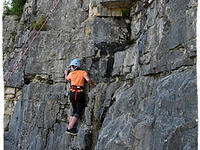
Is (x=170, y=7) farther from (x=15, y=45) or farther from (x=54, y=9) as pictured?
(x=15, y=45)

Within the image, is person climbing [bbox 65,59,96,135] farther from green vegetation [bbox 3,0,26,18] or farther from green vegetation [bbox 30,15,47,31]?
green vegetation [bbox 3,0,26,18]

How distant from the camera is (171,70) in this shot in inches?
155

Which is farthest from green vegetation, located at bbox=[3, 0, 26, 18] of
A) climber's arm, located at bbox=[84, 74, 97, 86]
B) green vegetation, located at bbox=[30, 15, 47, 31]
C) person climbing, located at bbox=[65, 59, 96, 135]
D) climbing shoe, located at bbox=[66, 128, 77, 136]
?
climbing shoe, located at bbox=[66, 128, 77, 136]

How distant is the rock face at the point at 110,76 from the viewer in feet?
11.5

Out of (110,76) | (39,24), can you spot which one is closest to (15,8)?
(39,24)

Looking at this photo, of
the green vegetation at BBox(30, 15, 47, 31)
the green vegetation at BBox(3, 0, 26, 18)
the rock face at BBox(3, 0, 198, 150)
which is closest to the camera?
the rock face at BBox(3, 0, 198, 150)

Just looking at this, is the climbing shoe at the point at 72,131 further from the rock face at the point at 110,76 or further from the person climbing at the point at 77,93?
the rock face at the point at 110,76

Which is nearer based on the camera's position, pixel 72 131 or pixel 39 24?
pixel 72 131

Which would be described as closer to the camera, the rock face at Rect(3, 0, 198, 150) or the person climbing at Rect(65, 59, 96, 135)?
the rock face at Rect(3, 0, 198, 150)

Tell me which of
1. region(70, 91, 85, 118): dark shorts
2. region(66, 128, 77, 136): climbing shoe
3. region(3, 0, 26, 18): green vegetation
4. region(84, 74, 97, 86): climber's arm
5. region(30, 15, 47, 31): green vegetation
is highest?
region(3, 0, 26, 18): green vegetation

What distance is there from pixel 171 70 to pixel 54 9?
16.9 feet

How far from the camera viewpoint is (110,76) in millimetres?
6129

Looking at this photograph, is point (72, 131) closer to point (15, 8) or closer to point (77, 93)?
point (77, 93)

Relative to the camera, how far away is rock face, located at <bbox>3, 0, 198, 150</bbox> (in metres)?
3.50
